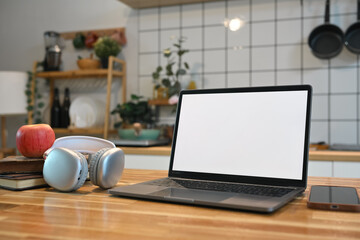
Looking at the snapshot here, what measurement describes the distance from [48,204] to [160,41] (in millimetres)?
2267

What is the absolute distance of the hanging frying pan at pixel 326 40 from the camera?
94.6 inches

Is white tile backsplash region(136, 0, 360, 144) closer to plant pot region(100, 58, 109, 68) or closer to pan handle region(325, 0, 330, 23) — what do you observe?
pan handle region(325, 0, 330, 23)

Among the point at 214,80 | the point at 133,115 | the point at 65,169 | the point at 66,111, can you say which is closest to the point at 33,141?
the point at 65,169

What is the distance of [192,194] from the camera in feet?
2.39

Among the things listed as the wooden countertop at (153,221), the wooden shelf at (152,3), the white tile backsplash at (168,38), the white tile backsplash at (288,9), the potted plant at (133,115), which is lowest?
the wooden countertop at (153,221)

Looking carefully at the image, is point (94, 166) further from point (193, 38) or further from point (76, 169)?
point (193, 38)

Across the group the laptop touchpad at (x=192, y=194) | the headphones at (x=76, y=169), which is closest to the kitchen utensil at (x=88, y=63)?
the headphones at (x=76, y=169)

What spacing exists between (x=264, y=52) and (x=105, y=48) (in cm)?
109

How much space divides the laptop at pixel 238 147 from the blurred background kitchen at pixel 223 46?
1.70 meters

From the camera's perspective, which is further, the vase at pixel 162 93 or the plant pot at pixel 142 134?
the vase at pixel 162 93

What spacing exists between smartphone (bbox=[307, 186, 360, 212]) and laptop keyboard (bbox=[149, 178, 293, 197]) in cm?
6

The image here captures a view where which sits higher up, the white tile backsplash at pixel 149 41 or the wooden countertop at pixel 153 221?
the white tile backsplash at pixel 149 41

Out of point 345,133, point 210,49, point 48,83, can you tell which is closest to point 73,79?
point 48,83

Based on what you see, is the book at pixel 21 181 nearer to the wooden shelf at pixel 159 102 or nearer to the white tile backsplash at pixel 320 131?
the wooden shelf at pixel 159 102
